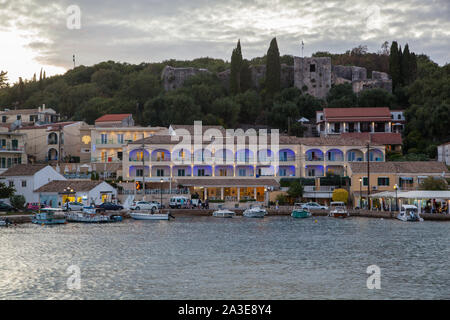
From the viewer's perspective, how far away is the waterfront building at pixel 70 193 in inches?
2746

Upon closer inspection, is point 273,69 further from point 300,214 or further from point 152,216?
point 152,216

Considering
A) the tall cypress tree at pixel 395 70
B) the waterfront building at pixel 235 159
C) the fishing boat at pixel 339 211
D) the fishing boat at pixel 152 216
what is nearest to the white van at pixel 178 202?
the waterfront building at pixel 235 159

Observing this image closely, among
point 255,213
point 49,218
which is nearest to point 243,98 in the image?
point 255,213

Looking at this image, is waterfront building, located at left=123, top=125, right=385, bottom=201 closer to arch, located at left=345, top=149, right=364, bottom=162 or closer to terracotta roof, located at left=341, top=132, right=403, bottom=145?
arch, located at left=345, top=149, right=364, bottom=162

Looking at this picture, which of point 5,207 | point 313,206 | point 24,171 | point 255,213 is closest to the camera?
point 5,207

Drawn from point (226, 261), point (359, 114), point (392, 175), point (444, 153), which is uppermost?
point (359, 114)

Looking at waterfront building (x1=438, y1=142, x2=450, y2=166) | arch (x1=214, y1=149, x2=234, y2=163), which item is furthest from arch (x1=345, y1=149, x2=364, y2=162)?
arch (x1=214, y1=149, x2=234, y2=163)

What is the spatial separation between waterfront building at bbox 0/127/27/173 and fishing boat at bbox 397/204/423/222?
181 feet

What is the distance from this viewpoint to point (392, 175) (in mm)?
74000

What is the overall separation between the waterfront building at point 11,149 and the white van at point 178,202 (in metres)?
26.3

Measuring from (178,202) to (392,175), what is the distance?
28785 mm

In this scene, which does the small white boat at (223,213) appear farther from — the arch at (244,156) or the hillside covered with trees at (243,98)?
the hillside covered with trees at (243,98)

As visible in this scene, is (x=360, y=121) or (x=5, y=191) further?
(x=360, y=121)

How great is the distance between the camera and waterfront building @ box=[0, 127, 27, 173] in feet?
267
